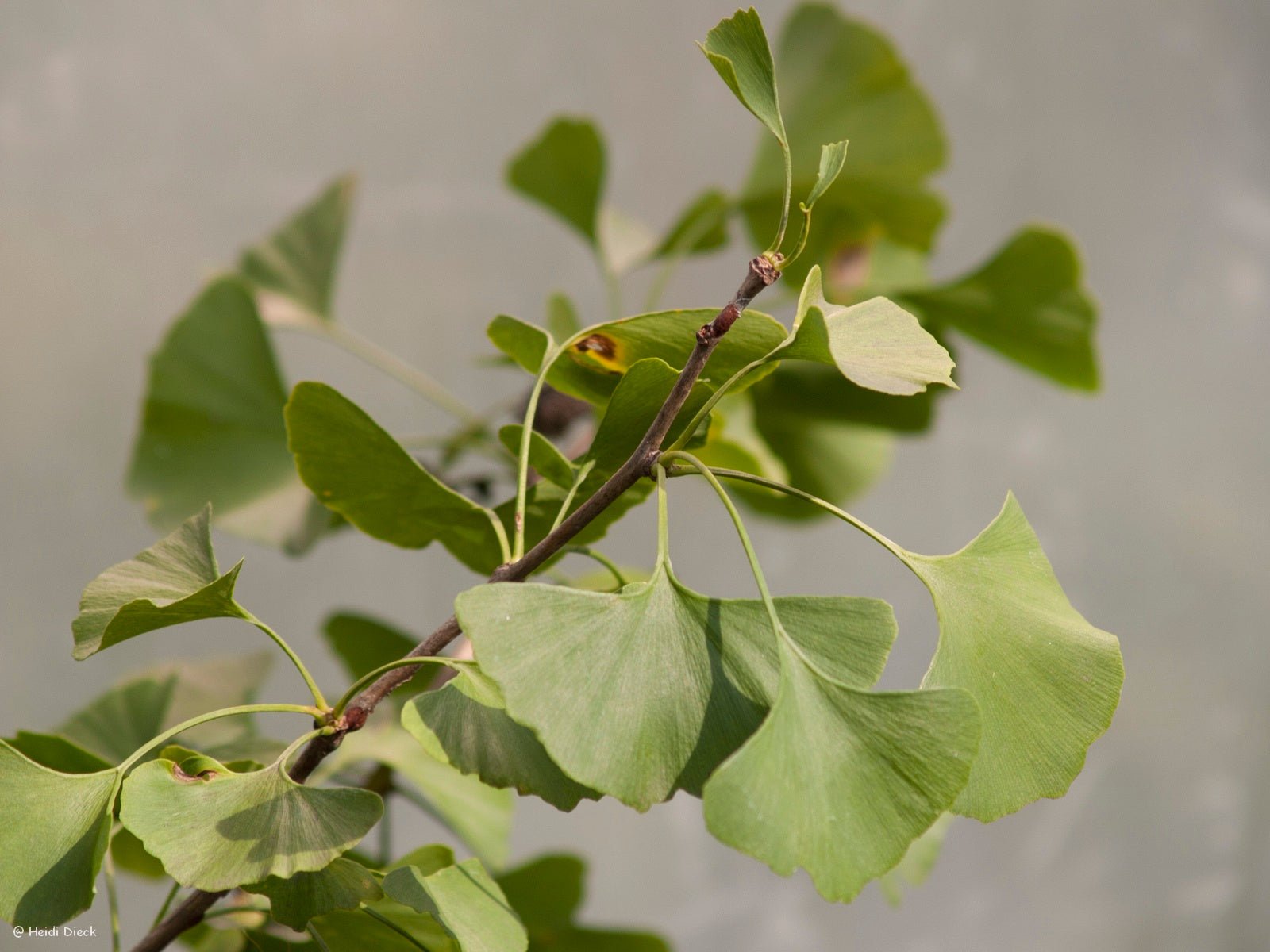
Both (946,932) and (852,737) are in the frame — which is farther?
(946,932)

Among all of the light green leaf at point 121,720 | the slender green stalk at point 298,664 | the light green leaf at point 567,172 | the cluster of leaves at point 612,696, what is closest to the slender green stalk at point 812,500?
the cluster of leaves at point 612,696

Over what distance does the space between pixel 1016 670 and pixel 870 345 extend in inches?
3.6

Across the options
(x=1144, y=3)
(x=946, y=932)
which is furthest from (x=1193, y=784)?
(x=1144, y=3)

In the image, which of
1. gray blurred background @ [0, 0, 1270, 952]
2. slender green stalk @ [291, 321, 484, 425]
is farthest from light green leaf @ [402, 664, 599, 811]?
gray blurred background @ [0, 0, 1270, 952]

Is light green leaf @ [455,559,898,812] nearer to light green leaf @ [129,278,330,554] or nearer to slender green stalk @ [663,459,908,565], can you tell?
slender green stalk @ [663,459,908,565]

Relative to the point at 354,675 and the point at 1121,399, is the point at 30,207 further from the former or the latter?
the point at 1121,399

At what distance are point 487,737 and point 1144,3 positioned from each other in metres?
1.25

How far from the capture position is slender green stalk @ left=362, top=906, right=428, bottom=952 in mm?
287

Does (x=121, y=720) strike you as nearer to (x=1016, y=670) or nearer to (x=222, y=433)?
(x=222, y=433)

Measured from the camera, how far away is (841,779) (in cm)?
22

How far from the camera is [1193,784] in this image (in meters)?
1.12

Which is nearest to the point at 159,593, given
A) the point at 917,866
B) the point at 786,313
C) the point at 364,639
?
the point at 364,639

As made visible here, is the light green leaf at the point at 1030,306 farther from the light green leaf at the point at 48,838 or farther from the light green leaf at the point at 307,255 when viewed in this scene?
the light green leaf at the point at 48,838

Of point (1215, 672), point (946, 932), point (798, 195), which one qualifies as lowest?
point (946, 932)
